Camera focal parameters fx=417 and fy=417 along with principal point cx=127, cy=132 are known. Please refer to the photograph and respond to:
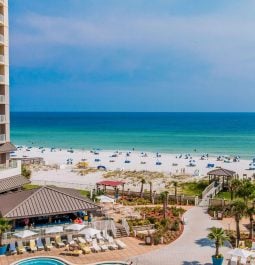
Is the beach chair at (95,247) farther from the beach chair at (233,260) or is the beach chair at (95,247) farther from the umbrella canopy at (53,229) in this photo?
the beach chair at (233,260)

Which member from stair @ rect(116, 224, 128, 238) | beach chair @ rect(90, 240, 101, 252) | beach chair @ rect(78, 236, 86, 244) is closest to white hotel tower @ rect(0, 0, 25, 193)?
beach chair @ rect(78, 236, 86, 244)

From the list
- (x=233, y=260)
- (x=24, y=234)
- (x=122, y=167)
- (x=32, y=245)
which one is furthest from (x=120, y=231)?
(x=122, y=167)

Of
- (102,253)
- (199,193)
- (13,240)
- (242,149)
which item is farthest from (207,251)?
(242,149)

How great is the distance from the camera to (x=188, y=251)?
27000 mm

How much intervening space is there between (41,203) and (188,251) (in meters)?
11.1

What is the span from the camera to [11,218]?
1118 inches

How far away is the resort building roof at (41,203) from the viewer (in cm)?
2911

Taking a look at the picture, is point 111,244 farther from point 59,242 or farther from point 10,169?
point 10,169

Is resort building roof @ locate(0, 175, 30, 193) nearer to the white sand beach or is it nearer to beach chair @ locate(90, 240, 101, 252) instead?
beach chair @ locate(90, 240, 101, 252)

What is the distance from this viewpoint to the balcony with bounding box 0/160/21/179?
36.9 m

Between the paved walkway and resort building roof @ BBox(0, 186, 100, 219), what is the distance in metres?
6.78

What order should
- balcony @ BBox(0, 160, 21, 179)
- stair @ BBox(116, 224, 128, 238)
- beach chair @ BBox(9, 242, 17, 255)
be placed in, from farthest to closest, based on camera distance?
balcony @ BBox(0, 160, 21, 179) < stair @ BBox(116, 224, 128, 238) < beach chair @ BBox(9, 242, 17, 255)

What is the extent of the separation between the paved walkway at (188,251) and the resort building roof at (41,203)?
6.78m

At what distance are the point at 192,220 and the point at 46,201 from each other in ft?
40.4
